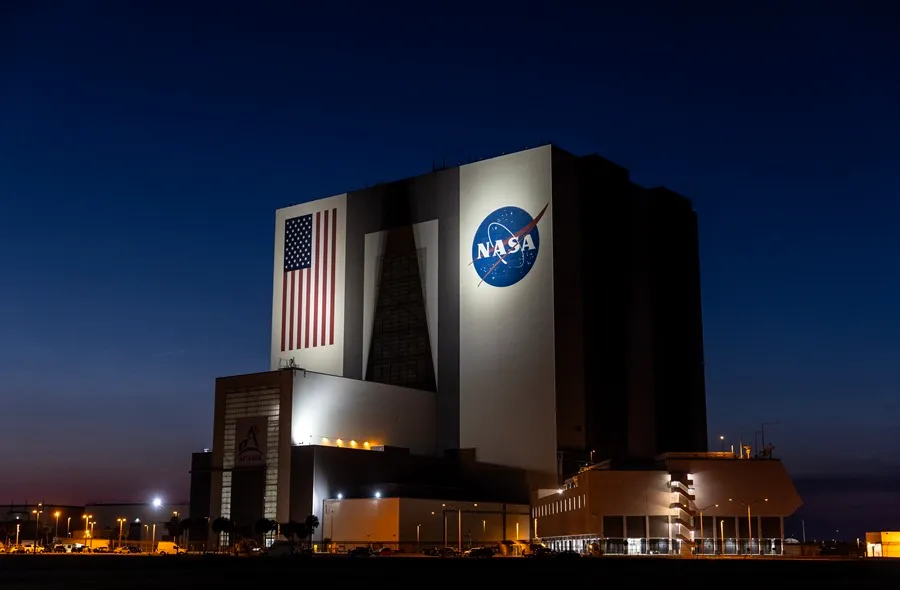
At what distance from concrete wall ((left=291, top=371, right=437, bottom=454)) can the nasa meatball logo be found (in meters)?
15.7

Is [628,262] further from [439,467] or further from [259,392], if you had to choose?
[259,392]

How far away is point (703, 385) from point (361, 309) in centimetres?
4203

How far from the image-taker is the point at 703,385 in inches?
5246

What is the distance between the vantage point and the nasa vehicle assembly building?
11212cm

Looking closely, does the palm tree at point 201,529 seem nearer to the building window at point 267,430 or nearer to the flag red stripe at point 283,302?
the building window at point 267,430

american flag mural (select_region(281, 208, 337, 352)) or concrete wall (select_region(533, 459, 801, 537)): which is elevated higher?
american flag mural (select_region(281, 208, 337, 352))

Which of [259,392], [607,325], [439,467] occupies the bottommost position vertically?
[439,467]

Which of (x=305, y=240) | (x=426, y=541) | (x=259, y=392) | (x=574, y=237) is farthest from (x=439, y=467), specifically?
(x=305, y=240)

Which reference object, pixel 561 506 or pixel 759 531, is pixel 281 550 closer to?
pixel 561 506

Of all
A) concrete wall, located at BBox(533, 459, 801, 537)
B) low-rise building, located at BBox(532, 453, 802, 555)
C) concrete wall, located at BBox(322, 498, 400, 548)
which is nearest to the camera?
low-rise building, located at BBox(532, 453, 802, 555)

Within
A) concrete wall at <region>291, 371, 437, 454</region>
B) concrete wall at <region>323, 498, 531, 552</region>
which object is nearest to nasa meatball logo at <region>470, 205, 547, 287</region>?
concrete wall at <region>291, 371, 437, 454</region>

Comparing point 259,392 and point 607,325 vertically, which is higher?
point 607,325

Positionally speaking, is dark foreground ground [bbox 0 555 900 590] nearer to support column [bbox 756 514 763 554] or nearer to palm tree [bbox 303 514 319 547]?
support column [bbox 756 514 763 554]

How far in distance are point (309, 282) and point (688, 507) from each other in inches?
2340
